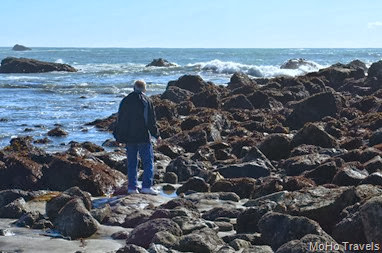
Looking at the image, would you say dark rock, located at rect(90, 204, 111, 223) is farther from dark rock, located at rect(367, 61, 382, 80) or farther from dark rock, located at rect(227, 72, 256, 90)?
dark rock, located at rect(367, 61, 382, 80)

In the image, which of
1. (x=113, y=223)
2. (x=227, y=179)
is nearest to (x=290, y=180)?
(x=227, y=179)

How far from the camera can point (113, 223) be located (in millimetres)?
8062

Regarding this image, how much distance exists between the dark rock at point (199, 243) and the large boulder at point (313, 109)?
39.8 feet

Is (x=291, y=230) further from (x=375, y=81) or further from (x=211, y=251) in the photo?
(x=375, y=81)

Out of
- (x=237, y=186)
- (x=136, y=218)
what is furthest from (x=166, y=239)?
(x=237, y=186)

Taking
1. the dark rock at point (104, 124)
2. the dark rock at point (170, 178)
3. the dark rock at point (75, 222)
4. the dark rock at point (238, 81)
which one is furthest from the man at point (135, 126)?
the dark rock at point (238, 81)

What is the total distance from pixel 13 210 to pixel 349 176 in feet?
16.5

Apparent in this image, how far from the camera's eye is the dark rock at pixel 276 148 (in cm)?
1322

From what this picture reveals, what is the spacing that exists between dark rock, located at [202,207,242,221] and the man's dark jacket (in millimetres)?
2425

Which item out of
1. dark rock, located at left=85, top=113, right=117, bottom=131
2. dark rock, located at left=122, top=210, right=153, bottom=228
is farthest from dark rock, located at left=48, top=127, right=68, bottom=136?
dark rock, located at left=122, top=210, right=153, bottom=228

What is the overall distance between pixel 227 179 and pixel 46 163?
143 inches

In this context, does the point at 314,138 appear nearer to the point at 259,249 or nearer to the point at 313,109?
the point at 313,109

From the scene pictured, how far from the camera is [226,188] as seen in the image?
10148 millimetres

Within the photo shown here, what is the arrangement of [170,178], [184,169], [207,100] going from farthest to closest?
[207,100], [184,169], [170,178]
